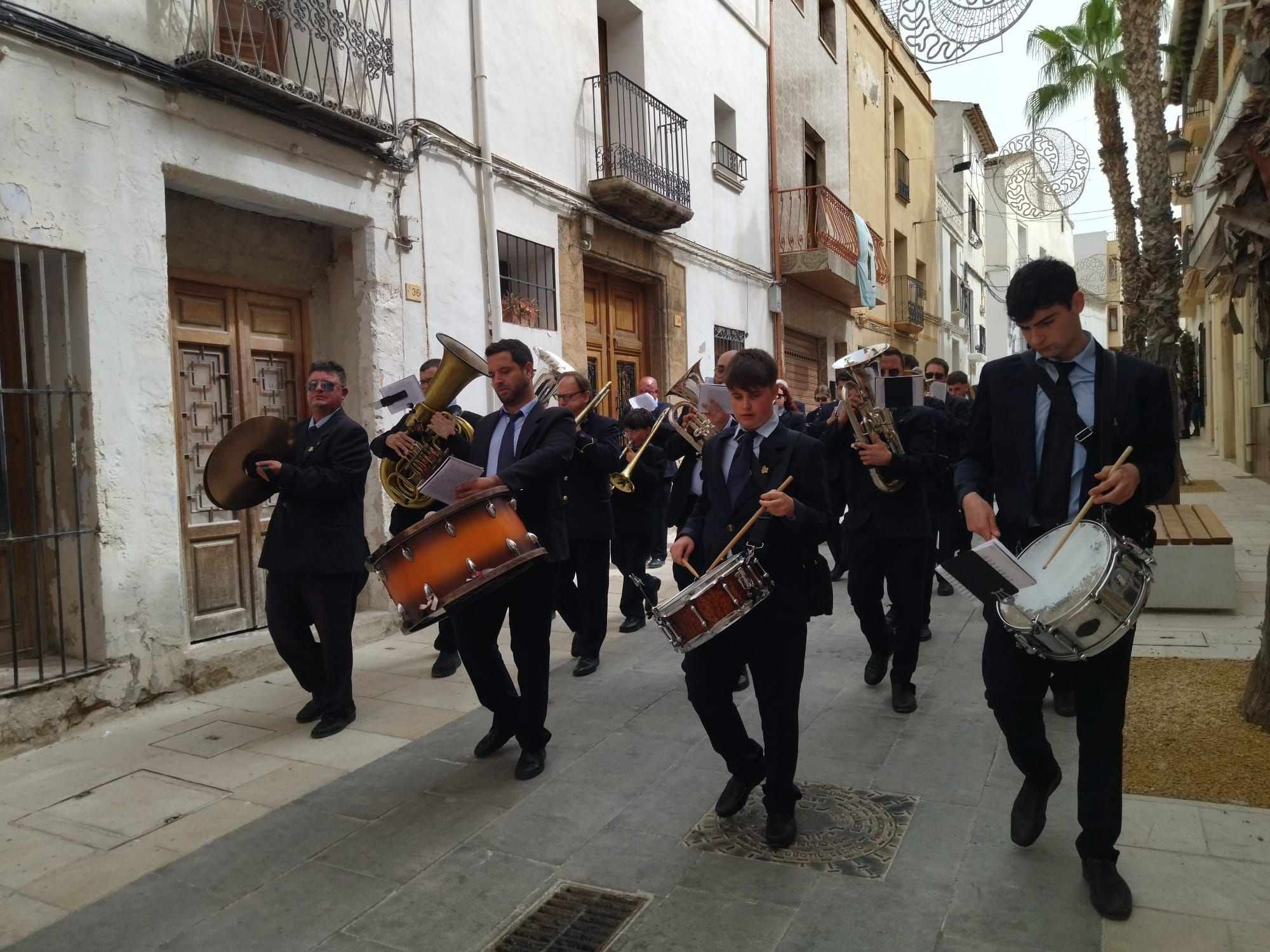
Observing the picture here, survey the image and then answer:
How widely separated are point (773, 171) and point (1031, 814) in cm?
1320

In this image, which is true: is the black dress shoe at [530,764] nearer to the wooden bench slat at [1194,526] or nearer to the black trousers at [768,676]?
the black trousers at [768,676]

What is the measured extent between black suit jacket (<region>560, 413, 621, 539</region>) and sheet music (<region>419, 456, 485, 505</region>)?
5.54ft

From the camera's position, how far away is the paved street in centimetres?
286

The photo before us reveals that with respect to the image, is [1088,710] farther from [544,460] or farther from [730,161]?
[730,161]

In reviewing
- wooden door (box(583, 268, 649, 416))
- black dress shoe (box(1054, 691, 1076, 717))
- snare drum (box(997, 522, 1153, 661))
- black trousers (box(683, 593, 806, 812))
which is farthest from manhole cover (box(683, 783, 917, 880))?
wooden door (box(583, 268, 649, 416))

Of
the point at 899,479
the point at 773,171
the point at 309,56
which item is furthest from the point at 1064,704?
the point at 773,171

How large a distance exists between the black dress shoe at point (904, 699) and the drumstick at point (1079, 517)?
7.64ft

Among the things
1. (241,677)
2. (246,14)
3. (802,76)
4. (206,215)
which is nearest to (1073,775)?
(241,677)

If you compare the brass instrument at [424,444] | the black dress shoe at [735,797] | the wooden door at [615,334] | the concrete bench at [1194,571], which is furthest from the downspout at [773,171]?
the black dress shoe at [735,797]

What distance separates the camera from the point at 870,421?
5039mm

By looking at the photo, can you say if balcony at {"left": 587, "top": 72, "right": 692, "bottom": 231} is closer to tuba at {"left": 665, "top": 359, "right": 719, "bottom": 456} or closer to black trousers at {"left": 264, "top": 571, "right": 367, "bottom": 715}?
tuba at {"left": 665, "top": 359, "right": 719, "bottom": 456}

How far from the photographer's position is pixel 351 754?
452 centimetres

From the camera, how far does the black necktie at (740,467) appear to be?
11.3 feet

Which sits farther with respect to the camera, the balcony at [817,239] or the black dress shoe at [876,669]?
the balcony at [817,239]
